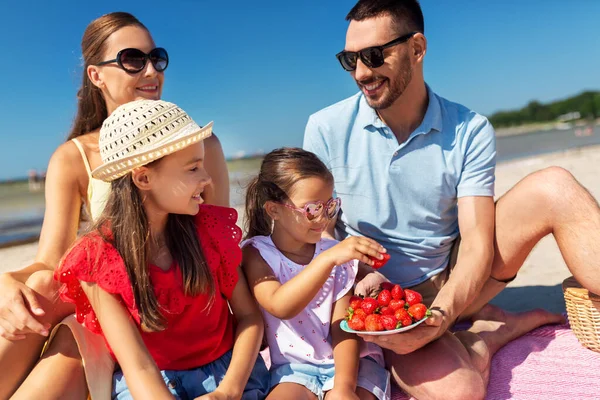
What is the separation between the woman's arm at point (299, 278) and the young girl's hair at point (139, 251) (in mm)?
300

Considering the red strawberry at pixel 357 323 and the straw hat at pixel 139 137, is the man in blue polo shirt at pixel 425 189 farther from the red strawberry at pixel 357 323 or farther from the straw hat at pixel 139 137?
the straw hat at pixel 139 137

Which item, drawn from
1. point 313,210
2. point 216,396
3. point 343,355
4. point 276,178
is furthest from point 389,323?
point 276,178

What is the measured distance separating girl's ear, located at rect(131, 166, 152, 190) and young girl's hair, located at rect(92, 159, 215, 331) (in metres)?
0.03

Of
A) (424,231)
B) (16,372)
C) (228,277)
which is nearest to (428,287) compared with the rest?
(424,231)

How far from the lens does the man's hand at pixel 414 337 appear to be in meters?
2.81

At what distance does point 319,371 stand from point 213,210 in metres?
0.98

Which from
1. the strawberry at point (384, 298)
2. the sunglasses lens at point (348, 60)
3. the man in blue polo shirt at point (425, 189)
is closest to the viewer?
the strawberry at point (384, 298)

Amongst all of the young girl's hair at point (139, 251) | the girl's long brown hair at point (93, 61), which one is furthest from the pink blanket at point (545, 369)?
the girl's long brown hair at point (93, 61)

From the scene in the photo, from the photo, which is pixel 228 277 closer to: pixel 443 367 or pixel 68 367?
pixel 68 367

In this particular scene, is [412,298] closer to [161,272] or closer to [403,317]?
[403,317]

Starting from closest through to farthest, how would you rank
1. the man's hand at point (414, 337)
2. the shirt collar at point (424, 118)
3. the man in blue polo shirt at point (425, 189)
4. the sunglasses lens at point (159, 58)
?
the man's hand at point (414, 337) → the man in blue polo shirt at point (425, 189) → the sunglasses lens at point (159, 58) → the shirt collar at point (424, 118)

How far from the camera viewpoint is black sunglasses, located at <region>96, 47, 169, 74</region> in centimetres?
341

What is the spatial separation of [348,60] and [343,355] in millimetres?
→ 1856

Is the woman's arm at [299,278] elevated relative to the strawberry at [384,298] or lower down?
elevated
